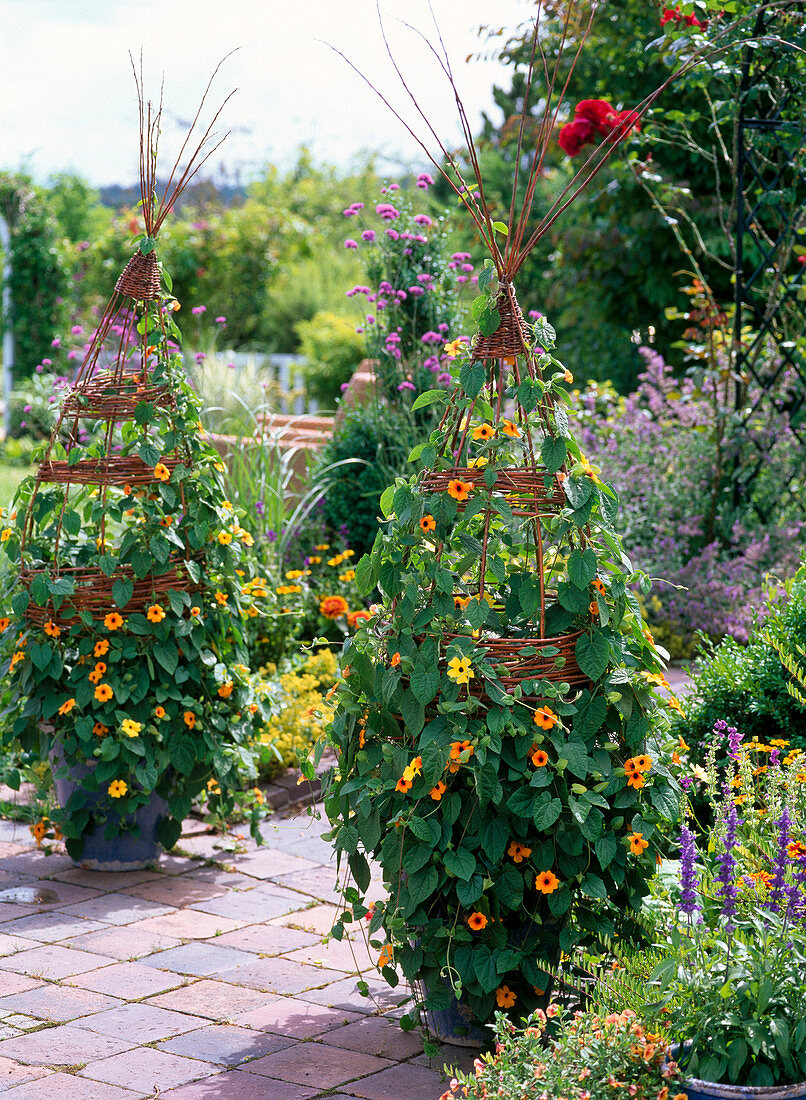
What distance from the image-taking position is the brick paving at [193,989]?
2137mm

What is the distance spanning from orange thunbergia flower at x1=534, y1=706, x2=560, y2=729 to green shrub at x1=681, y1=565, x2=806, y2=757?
1.15 m

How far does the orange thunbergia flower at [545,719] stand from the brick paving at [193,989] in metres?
0.75

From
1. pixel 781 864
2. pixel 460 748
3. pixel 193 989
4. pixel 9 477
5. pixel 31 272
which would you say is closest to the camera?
pixel 781 864

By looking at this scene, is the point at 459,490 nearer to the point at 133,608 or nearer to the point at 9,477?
the point at 133,608

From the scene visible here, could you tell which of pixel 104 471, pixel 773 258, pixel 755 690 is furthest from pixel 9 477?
pixel 755 690

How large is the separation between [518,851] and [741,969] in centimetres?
55

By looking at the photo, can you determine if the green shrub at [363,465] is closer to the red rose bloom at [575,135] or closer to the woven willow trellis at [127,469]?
the red rose bloom at [575,135]

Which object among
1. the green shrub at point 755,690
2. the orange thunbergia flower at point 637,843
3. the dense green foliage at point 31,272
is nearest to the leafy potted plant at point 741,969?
the orange thunbergia flower at point 637,843

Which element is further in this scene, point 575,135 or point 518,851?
point 575,135

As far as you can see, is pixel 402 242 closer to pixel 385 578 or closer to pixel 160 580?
pixel 160 580

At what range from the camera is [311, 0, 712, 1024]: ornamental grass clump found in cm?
205

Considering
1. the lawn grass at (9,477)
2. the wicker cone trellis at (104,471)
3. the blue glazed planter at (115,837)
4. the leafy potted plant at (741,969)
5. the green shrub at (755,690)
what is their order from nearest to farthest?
the leafy potted plant at (741,969) < the green shrub at (755,690) < the wicker cone trellis at (104,471) < the blue glazed planter at (115,837) < the lawn grass at (9,477)

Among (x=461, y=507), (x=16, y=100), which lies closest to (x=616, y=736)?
(x=461, y=507)

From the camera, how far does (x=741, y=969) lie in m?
1.62
